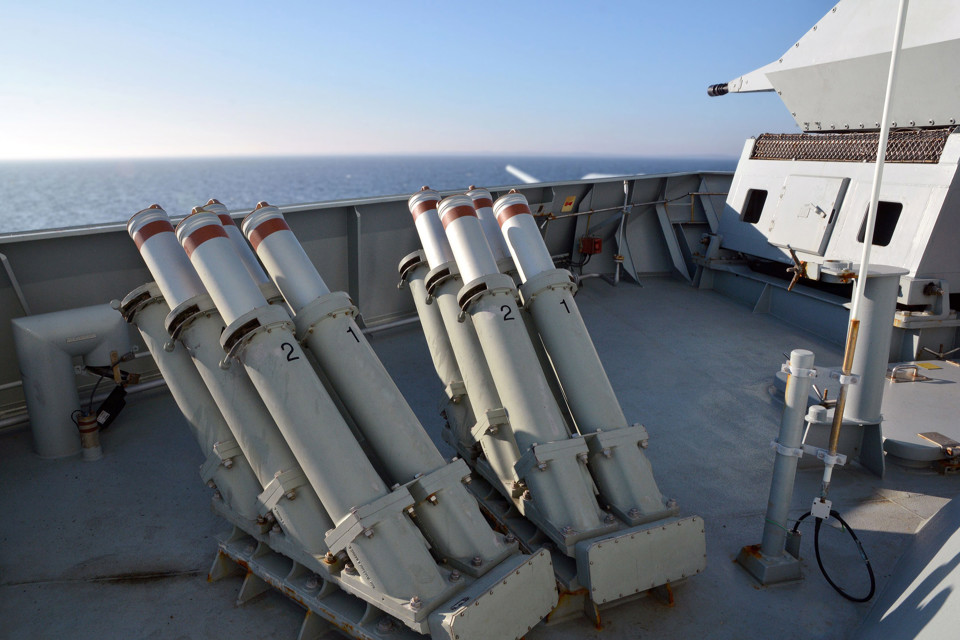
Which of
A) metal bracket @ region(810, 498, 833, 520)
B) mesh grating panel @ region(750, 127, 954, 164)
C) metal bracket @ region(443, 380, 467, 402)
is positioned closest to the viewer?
metal bracket @ region(810, 498, 833, 520)

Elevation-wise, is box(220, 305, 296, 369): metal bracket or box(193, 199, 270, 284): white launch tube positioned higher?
box(193, 199, 270, 284): white launch tube

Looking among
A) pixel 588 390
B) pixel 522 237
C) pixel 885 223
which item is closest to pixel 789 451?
pixel 588 390

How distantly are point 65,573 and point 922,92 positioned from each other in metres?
8.64

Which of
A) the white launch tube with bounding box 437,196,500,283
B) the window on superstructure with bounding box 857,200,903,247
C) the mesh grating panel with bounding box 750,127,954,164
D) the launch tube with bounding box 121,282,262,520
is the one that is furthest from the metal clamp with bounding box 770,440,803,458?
the window on superstructure with bounding box 857,200,903,247

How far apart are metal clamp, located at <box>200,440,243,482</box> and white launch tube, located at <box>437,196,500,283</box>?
1716 mm

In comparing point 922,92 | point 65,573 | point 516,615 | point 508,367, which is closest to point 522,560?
point 516,615

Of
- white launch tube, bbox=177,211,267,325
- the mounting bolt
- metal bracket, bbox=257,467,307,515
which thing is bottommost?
the mounting bolt

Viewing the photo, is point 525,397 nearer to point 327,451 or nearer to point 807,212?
point 327,451

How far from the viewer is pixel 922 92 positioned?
7.00 m

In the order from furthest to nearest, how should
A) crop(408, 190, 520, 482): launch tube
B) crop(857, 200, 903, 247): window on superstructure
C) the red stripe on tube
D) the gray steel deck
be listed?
crop(857, 200, 903, 247): window on superstructure < crop(408, 190, 520, 482): launch tube < the red stripe on tube < the gray steel deck

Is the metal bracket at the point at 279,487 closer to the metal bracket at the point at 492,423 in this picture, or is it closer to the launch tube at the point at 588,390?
the metal bracket at the point at 492,423

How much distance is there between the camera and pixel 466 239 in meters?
4.35

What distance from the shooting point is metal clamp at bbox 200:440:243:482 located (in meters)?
3.76

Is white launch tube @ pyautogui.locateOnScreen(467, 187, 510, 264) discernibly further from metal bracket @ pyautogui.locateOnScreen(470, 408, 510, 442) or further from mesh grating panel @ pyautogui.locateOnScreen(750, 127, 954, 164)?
mesh grating panel @ pyautogui.locateOnScreen(750, 127, 954, 164)
